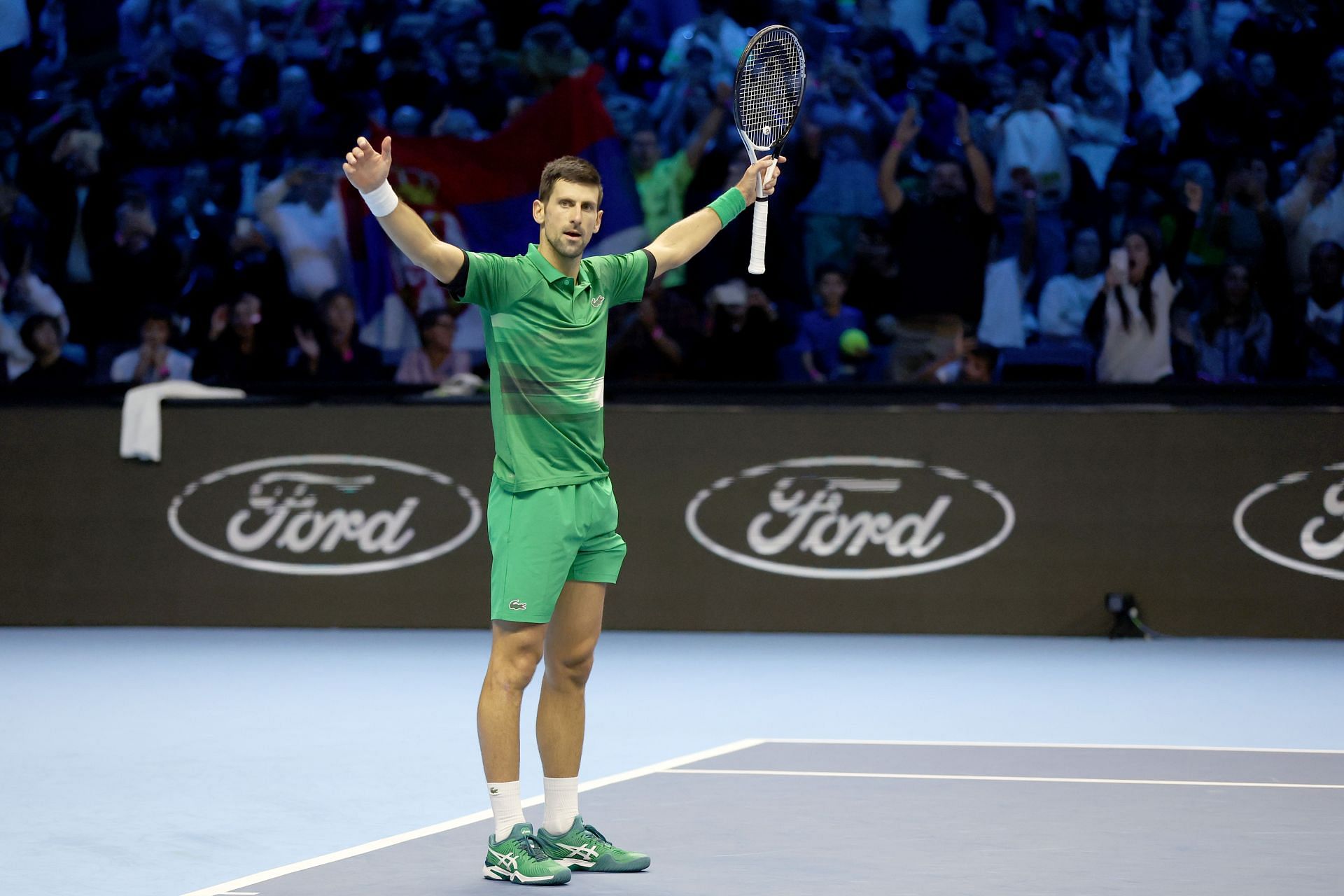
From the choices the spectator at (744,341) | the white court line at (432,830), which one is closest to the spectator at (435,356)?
the spectator at (744,341)

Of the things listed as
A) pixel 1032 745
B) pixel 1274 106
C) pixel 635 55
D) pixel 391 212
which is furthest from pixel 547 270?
pixel 1274 106

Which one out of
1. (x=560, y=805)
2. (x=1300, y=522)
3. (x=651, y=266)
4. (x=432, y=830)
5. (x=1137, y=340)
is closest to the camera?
(x=560, y=805)

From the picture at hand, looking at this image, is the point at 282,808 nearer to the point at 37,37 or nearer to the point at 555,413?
the point at 555,413

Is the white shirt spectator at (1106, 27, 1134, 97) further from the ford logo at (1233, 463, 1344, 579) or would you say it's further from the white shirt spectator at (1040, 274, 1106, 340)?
the ford logo at (1233, 463, 1344, 579)

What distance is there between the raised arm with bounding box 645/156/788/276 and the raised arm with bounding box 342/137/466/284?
30.0 inches

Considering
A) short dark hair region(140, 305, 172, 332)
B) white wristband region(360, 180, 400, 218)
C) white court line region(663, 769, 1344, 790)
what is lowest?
white court line region(663, 769, 1344, 790)

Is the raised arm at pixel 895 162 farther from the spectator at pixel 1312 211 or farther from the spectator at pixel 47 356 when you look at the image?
the spectator at pixel 47 356

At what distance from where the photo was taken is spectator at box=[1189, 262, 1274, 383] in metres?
10.4

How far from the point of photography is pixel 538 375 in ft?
13.9

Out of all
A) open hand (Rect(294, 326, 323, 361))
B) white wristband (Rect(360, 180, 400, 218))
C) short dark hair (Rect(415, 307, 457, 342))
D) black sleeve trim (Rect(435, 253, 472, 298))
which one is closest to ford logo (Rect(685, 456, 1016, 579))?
short dark hair (Rect(415, 307, 457, 342))

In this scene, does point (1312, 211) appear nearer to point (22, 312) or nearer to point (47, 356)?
point (47, 356)

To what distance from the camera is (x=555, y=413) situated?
4.25 m

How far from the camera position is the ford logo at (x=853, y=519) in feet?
31.2

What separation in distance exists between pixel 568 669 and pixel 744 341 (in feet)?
21.2
